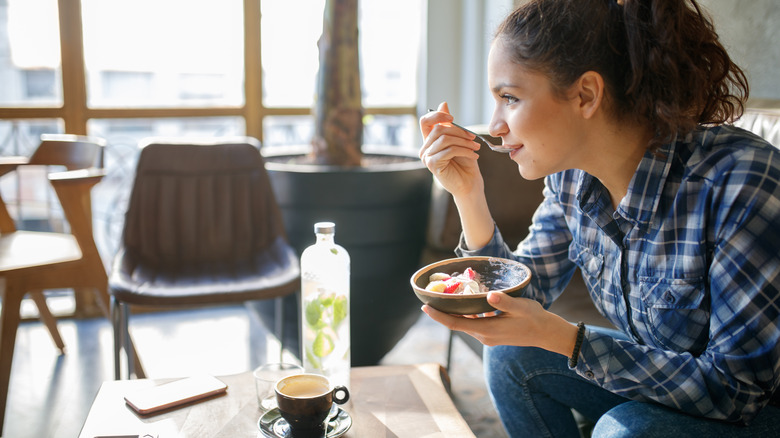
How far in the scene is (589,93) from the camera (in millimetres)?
1081

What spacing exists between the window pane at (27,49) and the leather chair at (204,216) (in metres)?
0.85

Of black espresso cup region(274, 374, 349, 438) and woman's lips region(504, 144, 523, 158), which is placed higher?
woman's lips region(504, 144, 523, 158)

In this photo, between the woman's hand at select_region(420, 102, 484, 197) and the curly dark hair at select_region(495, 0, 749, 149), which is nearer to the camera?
the curly dark hair at select_region(495, 0, 749, 149)

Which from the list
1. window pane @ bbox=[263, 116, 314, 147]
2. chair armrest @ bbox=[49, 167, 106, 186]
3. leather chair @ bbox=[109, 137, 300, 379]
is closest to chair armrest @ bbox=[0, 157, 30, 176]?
chair armrest @ bbox=[49, 167, 106, 186]

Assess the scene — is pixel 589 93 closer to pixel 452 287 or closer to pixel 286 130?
pixel 452 287

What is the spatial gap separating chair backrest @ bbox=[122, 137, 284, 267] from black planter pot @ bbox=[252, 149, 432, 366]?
7cm

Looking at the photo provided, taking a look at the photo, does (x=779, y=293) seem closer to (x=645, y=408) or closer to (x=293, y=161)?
(x=645, y=408)

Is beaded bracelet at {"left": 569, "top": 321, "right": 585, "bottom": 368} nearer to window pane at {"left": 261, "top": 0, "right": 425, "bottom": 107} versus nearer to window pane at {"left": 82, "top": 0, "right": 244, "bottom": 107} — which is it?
window pane at {"left": 261, "top": 0, "right": 425, "bottom": 107}

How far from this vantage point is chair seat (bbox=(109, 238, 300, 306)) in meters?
1.90

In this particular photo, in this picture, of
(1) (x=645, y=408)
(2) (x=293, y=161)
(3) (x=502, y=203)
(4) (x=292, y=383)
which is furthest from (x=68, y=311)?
(1) (x=645, y=408)

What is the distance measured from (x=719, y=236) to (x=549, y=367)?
46 centimetres

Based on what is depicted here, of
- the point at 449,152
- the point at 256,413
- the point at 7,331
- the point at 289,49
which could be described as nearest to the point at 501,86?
the point at 449,152

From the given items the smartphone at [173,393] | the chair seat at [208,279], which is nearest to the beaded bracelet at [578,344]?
the smartphone at [173,393]

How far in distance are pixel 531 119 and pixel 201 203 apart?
149 cm
